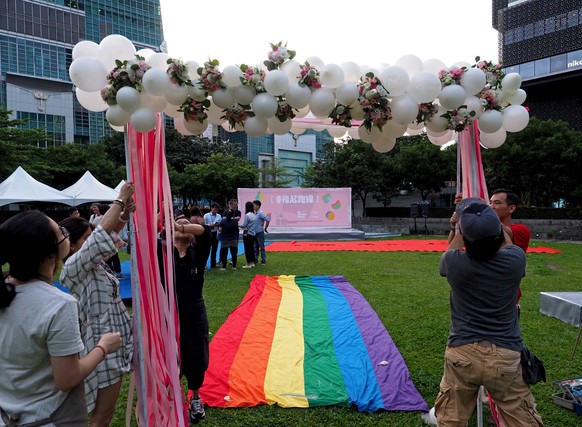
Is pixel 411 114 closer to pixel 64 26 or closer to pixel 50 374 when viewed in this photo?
pixel 50 374

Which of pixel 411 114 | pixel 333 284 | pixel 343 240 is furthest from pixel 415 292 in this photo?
pixel 343 240

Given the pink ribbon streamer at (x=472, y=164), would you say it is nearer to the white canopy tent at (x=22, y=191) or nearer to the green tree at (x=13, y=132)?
the white canopy tent at (x=22, y=191)

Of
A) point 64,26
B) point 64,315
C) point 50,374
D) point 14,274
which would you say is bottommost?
point 50,374

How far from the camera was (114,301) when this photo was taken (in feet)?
8.18

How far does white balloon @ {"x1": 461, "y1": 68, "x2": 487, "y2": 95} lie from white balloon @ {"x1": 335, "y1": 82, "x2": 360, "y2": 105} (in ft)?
2.70

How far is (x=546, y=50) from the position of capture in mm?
26094

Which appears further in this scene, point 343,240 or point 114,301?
point 343,240

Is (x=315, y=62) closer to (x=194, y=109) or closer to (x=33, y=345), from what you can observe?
(x=194, y=109)

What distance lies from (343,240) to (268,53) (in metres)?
15.1

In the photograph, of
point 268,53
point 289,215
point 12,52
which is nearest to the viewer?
point 268,53

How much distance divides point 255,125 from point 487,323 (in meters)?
2.03

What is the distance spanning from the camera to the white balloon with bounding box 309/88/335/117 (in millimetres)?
3123

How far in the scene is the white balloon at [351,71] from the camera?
3244 millimetres

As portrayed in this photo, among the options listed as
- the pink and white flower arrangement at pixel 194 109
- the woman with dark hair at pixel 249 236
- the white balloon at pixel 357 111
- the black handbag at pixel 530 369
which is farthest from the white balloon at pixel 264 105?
the woman with dark hair at pixel 249 236
